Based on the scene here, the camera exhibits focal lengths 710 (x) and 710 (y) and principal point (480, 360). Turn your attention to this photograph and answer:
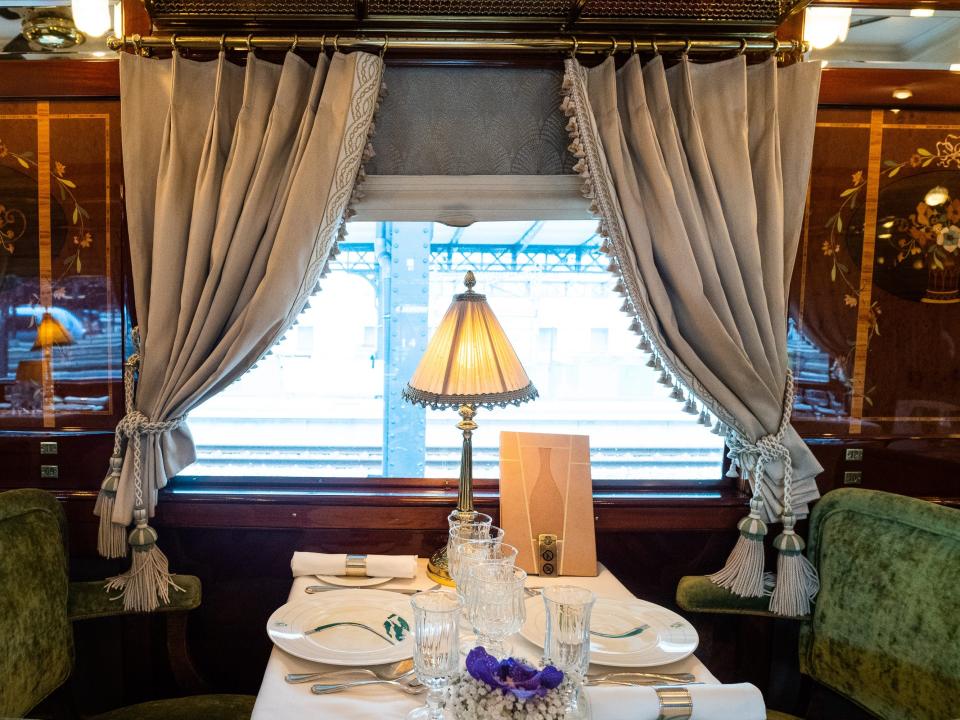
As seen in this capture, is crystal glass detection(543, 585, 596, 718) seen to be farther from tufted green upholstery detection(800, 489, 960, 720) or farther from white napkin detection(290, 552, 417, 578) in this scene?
tufted green upholstery detection(800, 489, 960, 720)

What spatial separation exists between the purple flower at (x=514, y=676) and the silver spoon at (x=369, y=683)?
0.31 meters

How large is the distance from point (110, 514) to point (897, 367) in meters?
2.40

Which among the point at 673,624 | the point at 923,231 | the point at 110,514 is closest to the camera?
the point at 673,624

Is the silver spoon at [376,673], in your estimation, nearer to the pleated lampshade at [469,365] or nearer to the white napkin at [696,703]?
the white napkin at [696,703]

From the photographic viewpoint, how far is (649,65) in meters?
2.05

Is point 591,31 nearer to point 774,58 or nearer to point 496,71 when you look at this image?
point 496,71

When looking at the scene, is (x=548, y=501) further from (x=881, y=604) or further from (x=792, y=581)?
(x=881, y=604)

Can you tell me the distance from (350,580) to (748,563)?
1.13 metres

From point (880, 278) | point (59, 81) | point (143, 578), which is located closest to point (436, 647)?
point (143, 578)

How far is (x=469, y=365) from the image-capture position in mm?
1889

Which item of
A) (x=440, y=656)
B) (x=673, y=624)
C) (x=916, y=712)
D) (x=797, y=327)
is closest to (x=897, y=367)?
(x=797, y=327)

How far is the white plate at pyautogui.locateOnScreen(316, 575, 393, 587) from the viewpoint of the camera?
1.84 meters

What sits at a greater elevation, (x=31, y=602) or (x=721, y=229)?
(x=721, y=229)

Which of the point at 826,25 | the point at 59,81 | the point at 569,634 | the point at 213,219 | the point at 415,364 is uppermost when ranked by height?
the point at 826,25
